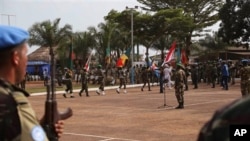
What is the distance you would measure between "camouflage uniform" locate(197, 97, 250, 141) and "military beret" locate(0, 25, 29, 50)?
3.31 ft

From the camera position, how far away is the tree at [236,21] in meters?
35.0

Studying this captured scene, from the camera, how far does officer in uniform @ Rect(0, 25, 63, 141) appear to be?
1915 millimetres

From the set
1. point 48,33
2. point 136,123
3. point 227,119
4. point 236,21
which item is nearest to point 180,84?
point 136,123

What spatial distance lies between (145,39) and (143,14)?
2651 millimetres

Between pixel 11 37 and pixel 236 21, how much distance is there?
1365 inches

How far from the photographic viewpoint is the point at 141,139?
8.81m

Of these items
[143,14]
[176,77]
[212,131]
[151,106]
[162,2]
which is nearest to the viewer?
[212,131]

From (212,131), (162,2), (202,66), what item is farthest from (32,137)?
(162,2)

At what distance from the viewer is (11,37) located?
84.5 inches

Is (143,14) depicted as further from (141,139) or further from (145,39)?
(141,139)

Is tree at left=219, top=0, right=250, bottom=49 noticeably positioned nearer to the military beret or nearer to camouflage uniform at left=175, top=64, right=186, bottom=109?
camouflage uniform at left=175, top=64, right=186, bottom=109

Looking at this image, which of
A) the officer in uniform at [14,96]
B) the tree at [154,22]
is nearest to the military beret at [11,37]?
the officer in uniform at [14,96]

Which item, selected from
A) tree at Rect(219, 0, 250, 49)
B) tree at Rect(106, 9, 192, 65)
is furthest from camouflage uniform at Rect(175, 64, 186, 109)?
tree at Rect(106, 9, 192, 65)

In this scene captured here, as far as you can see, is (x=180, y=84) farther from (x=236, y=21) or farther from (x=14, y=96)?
(x=236, y=21)
